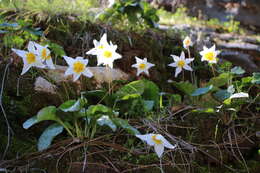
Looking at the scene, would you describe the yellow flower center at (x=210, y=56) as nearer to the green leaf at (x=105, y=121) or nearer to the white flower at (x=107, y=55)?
the white flower at (x=107, y=55)

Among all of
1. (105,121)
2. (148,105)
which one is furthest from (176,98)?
Answer: (105,121)

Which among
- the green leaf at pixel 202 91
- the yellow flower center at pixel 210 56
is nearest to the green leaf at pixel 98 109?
the green leaf at pixel 202 91

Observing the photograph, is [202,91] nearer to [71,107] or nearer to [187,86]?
[187,86]

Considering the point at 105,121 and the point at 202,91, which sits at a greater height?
the point at 105,121

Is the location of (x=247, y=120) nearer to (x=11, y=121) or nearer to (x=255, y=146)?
(x=255, y=146)

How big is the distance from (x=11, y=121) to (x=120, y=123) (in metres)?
0.66

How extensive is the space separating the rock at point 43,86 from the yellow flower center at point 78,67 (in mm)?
398

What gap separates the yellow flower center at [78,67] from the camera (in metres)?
1.60

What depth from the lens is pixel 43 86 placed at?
1.96 meters

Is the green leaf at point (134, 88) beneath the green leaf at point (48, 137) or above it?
above

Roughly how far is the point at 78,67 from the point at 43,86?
0.46m

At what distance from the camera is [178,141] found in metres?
1.72

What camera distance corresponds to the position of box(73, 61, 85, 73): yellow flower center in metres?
1.60

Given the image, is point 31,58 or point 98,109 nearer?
point 98,109
